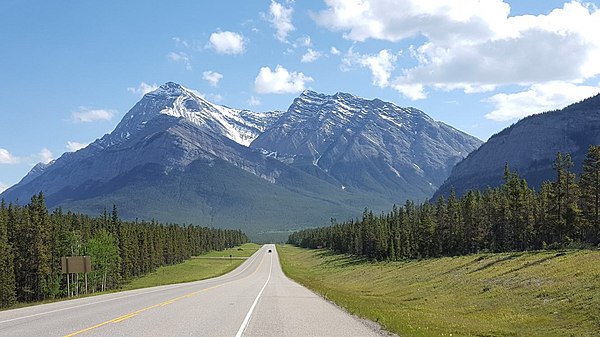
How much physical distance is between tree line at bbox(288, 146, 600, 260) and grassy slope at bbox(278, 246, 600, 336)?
22.2 metres

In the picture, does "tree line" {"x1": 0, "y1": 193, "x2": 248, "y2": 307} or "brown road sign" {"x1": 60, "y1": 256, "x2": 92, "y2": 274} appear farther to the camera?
"tree line" {"x1": 0, "y1": 193, "x2": 248, "y2": 307}

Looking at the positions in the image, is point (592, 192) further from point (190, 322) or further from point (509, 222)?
point (190, 322)

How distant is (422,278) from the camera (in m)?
65.4

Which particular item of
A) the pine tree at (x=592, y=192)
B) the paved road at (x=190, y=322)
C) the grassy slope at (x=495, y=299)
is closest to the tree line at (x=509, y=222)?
the pine tree at (x=592, y=192)

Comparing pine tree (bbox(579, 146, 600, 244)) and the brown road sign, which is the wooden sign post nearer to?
the brown road sign

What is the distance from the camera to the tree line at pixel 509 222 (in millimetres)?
80125

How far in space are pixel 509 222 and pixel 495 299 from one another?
211 ft

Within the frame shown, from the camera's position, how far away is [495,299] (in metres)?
39.1

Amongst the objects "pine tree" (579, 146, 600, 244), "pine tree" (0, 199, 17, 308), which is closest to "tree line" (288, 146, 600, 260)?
"pine tree" (579, 146, 600, 244)

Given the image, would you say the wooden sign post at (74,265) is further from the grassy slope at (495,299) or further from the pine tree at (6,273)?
the grassy slope at (495,299)

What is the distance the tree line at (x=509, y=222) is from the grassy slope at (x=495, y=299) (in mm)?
22219

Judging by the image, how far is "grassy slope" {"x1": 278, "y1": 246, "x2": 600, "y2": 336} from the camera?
24.8m

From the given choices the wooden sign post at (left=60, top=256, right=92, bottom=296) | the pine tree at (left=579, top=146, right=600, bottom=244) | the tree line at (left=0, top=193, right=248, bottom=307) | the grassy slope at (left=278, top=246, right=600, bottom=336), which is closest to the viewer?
the grassy slope at (left=278, top=246, right=600, bottom=336)

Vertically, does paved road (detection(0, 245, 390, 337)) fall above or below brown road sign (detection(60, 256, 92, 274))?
below
